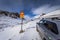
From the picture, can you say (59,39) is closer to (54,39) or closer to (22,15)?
(54,39)

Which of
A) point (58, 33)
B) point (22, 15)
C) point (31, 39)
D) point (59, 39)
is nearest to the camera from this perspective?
point (59, 39)

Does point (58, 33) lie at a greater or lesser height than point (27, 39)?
greater

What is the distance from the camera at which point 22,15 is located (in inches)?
404

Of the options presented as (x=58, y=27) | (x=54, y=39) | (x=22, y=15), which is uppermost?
(x=22, y=15)

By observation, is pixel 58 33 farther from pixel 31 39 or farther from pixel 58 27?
pixel 31 39

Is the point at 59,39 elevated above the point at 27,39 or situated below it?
above

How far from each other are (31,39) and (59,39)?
14.4ft

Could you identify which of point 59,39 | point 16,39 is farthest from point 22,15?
point 59,39

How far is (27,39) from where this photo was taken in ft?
Answer: 24.1

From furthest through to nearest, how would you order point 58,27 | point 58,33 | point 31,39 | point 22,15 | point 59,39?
point 22,15
point 31,39
point 58,27
point 58,33
point 59,39

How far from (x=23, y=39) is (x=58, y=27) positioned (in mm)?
4055

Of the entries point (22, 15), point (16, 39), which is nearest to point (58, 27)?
point (16, 39)

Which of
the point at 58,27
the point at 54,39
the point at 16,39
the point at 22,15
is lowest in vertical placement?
the point at 16,39

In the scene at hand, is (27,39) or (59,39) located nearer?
(59,39)
